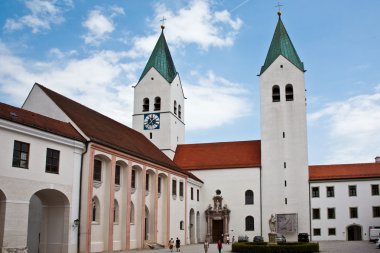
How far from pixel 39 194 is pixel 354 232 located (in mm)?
36023

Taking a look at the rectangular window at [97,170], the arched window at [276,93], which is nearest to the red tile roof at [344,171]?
the arched window at [276,93]

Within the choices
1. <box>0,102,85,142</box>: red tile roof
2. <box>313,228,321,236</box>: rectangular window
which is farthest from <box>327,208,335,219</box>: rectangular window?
<box>0,102,85,142</box>: red tile roof

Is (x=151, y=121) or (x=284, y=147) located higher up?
(x=151, y=121)

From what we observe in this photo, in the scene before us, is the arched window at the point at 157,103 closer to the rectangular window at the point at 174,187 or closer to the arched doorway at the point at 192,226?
the arched doorway at the point at 192,226

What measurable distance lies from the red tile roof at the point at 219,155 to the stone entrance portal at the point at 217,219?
3859 millimetres

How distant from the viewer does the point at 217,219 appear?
180ft

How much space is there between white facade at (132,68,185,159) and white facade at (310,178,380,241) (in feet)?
57.6

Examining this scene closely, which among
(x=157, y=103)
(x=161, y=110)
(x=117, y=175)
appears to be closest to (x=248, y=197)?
(x=161, y=110)

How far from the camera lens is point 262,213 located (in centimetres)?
5294

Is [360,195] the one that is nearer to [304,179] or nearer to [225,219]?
[304,179]

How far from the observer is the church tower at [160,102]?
57656mm

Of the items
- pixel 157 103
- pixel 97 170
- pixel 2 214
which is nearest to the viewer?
pixel 2 214

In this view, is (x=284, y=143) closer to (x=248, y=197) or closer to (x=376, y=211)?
(x=248, y=197)

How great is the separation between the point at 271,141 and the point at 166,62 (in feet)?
55.2
